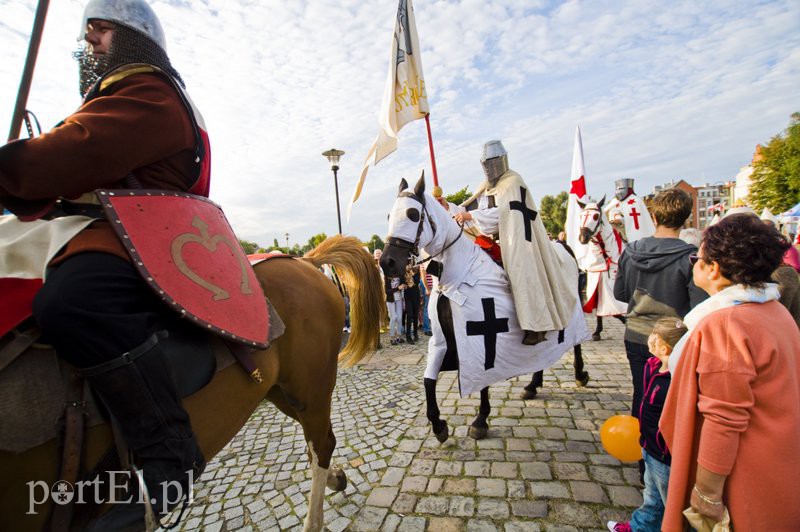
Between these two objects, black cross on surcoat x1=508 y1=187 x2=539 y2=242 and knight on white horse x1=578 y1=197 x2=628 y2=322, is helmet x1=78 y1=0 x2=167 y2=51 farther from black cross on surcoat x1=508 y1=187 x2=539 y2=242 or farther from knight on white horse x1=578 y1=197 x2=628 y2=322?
knight on white horse x1=578 y1=197 x2=628 y2=322

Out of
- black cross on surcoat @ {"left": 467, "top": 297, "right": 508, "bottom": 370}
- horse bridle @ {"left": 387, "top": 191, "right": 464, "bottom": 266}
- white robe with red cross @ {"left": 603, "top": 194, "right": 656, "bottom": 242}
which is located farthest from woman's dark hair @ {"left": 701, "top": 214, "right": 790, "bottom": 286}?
white robe with red cross @ {"left": 603, "top": 194, "right": 656, "bottom": 242}

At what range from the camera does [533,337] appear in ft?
11.0

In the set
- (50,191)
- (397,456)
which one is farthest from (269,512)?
(50,191)

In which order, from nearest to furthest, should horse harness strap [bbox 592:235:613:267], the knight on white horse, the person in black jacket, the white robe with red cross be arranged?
the knight on white horse
horse harness strap [bbox 592:235:613:267]
the white robe with red cross
the person in black jacket

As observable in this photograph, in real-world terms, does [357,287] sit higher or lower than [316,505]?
higher

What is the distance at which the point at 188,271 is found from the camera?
60.8 inches

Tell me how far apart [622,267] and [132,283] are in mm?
3305

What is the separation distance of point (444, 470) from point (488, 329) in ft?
4.17

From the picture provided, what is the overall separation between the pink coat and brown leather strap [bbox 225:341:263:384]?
1.97 m

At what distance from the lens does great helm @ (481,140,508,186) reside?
3.54m

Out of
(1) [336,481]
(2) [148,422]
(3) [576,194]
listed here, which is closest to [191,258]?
(2) [148,422]

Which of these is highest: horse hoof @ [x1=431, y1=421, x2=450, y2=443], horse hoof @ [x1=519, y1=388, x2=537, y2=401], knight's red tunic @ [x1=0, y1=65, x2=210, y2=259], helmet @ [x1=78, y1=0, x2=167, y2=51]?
helmet @ [x1=78, y1=0, x2=167, y2=51]

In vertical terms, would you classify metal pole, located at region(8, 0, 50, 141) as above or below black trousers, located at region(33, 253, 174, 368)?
above

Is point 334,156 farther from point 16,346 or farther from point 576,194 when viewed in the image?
point 16,346
